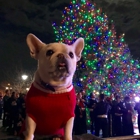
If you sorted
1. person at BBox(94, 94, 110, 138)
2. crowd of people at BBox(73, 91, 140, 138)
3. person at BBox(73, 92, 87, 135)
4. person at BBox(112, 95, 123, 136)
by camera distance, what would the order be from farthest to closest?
person at BBox(112, 95, 123, 136), person at BBox(73, 92, 87, 135), crowd of people at BBox(73, 91, 140, 138), person at BBox(94, 94, 110, 138)

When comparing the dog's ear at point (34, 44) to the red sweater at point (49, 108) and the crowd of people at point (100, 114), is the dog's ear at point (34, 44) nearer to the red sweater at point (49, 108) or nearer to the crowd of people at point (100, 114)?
the red sweater at point (49, 108)

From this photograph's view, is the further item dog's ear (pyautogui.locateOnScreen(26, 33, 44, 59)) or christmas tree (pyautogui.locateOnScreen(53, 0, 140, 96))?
christmas tree (pyautogui.locateOnScreen(53, 0, 140, 96))

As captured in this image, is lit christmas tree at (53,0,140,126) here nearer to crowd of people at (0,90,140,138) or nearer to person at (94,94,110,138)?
crowd of people at (0,90,140,138)

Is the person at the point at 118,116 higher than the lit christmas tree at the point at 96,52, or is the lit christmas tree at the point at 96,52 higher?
the lit christmas tree at the point at 96,52

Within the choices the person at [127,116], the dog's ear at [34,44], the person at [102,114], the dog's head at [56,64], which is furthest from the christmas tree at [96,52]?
the dog's head at [56,64]

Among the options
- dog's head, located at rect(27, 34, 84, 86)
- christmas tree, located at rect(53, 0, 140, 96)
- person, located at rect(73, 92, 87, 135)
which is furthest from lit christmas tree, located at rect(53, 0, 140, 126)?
dog's head, located at rect(27, 34, 84, 86)

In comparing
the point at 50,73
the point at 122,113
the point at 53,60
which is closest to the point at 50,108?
the point at 50,73

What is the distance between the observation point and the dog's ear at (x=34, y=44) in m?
2.54

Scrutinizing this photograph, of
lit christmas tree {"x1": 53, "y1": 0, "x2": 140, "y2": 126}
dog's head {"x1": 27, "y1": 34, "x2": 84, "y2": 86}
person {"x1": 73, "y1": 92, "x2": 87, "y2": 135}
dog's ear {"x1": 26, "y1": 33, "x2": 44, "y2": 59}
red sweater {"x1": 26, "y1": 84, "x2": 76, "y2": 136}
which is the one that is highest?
lit christmas tree {"x1": 53, "y1": 0, "x2": 140, "y2": 126}

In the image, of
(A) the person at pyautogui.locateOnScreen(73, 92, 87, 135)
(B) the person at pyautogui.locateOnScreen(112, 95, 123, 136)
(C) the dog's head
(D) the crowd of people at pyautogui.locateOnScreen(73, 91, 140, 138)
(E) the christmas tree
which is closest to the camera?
(C) the dog's head

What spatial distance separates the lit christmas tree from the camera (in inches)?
623

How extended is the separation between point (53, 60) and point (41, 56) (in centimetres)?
23

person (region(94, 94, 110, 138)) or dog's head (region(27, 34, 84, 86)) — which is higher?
dog's head (region(27, 34, 84, 86))

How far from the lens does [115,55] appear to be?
17156 millimetres
